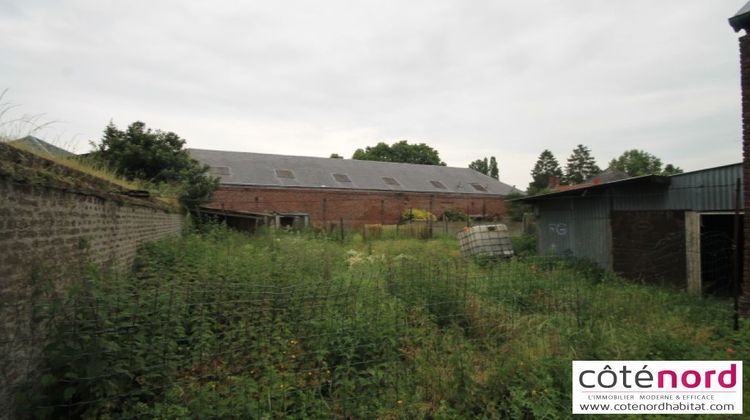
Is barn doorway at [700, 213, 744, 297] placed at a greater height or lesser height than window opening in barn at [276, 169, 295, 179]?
lesser

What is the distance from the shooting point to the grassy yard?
9.83 ft

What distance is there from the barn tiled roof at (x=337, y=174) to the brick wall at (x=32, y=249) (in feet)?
65.5

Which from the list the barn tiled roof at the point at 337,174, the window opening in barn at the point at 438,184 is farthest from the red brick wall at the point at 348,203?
the window opening in barn at the point at 438,184

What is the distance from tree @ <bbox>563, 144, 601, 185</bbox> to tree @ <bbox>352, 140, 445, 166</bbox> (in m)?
23.9

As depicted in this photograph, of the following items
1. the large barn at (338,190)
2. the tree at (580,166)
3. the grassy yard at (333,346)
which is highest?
the tree at (580,166)

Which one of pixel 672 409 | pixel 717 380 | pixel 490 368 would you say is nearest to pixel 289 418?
pixel 490 368

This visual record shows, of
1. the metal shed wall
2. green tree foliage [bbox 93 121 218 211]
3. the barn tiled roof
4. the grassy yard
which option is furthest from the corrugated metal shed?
the barn tiled roof

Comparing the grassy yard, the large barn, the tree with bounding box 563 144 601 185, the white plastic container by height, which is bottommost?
the grassy yard

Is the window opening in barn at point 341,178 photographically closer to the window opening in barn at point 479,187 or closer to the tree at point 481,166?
the window opening in barn at point 479,187

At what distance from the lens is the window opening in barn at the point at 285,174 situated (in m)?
26.1

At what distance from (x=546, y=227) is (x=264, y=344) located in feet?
34.7

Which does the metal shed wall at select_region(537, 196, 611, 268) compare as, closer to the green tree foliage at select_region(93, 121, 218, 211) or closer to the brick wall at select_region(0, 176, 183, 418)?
the brick wall at select_region(0, 176, 183, 418)

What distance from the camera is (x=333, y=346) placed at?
13.2 ft

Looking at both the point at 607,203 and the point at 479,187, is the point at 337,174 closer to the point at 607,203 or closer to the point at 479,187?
the point at 479,187
